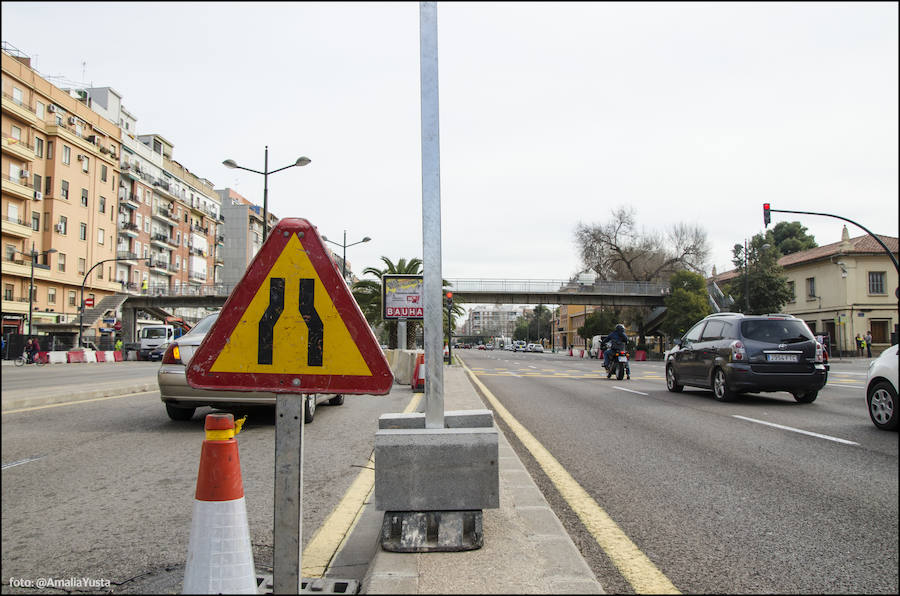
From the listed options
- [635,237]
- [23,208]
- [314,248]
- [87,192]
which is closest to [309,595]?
[314,248]

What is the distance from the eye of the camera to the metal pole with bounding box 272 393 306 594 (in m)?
2.23

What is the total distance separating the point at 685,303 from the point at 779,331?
41.1 meters

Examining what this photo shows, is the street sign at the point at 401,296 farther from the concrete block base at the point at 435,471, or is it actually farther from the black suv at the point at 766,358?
the concrete block base at the point at 435,471

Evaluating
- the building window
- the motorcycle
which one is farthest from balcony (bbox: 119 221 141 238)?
the building window

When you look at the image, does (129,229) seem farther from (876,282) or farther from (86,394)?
(876,282)

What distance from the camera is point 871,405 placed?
22.5 feet

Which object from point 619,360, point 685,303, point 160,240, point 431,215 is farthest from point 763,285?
point 160,240

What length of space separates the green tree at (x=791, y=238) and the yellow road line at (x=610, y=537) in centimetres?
7426

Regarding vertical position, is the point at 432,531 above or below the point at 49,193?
below

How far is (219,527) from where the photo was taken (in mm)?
2201

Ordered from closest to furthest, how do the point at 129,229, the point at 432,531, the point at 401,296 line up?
1. the point at 432,531
2. the point at 401,296
3. the point at 129,229

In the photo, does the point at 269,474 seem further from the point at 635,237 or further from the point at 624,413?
the point at 635,237

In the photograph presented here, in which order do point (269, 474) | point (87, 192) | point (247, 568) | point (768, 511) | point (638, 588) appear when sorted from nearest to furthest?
point (247, 568) → point (638, 588) → point (768, 511) → point (269, 474) → point (87, 192)

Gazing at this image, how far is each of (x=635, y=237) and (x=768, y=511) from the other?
64.5 m
